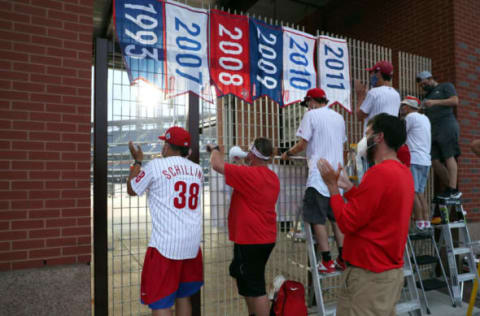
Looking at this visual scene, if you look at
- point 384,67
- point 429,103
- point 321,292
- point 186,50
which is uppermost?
point 186,50

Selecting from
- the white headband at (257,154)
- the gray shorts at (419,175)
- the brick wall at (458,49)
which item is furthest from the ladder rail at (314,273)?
the brick wall at (458,49)

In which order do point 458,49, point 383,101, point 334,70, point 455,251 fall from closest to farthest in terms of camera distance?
point 383,101
point 455,251
point 334,70
point 458,49

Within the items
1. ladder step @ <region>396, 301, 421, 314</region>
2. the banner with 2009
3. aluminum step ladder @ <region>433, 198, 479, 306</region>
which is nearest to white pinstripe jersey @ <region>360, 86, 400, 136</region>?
the banner with 2009

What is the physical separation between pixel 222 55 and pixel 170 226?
2371 mm

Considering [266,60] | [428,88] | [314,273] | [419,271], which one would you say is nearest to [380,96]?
[266,60]

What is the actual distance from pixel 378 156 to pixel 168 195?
1.71 meters

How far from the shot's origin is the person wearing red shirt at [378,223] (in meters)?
2.20

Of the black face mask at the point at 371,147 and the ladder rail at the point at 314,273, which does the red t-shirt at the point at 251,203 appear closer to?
the ladder rail at the point at 314,273

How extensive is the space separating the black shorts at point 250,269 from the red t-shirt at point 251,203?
0.08 meters

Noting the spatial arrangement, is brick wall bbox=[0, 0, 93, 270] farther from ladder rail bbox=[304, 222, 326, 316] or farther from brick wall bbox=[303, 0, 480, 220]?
brick wall bbox=[303, 0, 480, 220]

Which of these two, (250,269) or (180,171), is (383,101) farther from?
(180,171)

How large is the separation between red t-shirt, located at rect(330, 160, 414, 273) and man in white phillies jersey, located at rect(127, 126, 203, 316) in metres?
1.32

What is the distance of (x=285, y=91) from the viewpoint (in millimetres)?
Result: 4668

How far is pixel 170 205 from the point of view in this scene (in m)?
2.91
